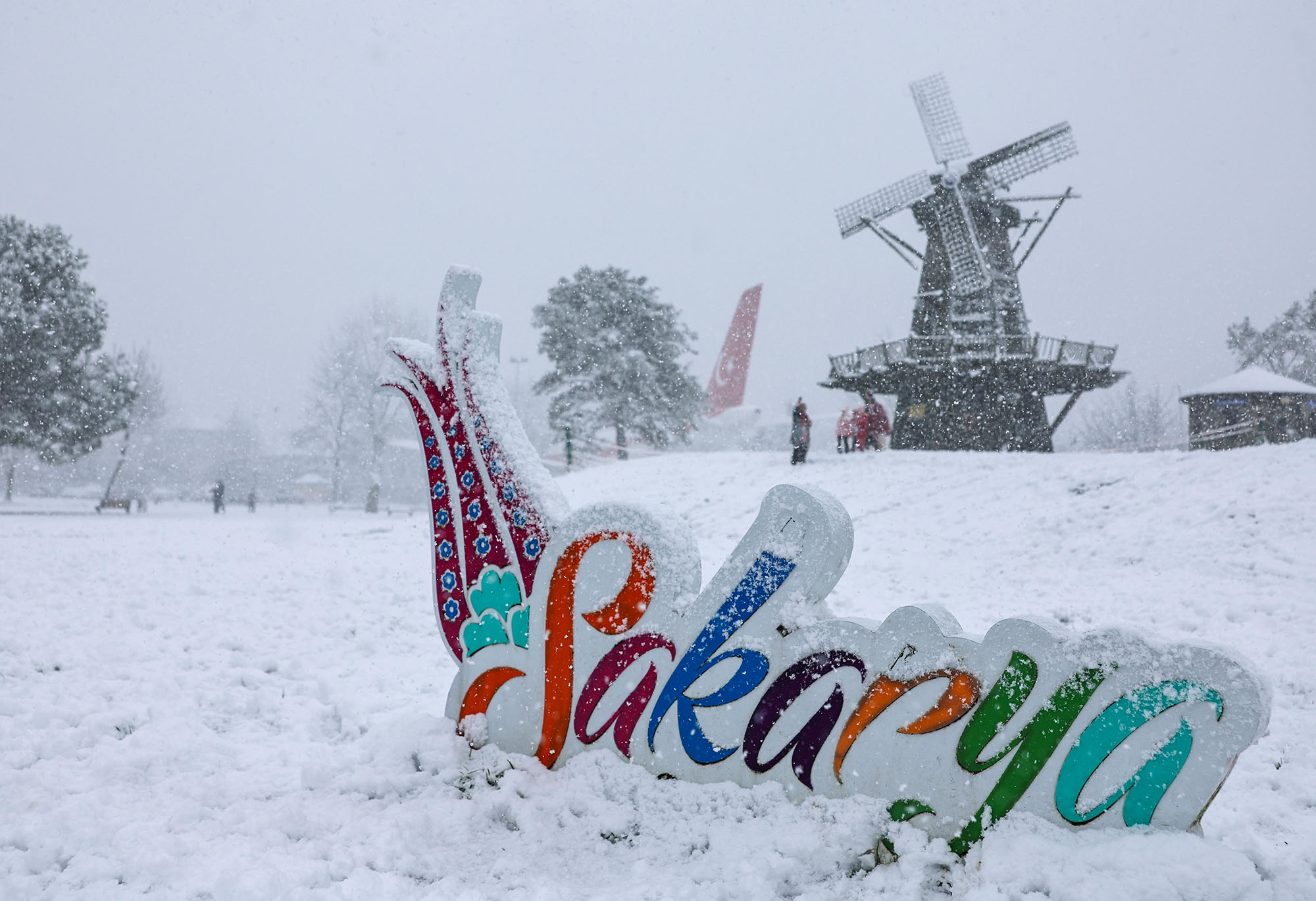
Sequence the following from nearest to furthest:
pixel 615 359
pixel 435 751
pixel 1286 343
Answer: pixel 435 751 → pixel 615 359 → pixel 1286 343

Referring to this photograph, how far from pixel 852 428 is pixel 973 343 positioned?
4.23 meters

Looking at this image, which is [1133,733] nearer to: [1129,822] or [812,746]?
[1129,822]

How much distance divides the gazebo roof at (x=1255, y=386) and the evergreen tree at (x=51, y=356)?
2985cm

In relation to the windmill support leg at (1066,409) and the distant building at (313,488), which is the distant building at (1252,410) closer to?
the windmill support leg at (1066,409)

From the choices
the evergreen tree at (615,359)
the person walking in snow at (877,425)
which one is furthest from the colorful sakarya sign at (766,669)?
the evergreen tree at (615,359)

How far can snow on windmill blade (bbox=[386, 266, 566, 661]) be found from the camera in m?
3.78

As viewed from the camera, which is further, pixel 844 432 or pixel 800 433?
pixel 844 432

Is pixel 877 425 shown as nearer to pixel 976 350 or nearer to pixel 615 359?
pixel 976 350

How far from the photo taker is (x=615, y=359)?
26125 mm

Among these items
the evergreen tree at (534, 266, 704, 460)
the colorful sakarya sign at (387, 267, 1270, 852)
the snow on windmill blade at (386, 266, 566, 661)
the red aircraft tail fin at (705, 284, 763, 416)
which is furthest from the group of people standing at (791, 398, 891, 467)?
the red aircraft tail fin at (705, 284, 763, 416)

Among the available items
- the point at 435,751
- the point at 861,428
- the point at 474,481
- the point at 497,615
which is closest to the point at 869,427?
the point at 861,428

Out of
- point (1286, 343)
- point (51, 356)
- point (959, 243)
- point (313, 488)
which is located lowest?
point (1286, 343)

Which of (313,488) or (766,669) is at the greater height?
(313,488)

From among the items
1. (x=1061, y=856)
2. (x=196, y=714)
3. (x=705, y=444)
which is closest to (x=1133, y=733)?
(x=1061, y=856)
